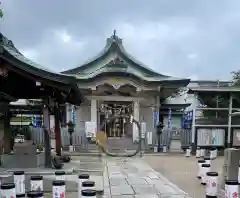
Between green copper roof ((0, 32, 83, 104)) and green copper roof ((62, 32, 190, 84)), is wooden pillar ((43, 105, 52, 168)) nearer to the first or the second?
green copper roof ((0, 32, 83, 104))

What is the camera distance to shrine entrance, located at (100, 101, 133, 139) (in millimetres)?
22250

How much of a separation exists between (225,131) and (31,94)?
10831 millimetres

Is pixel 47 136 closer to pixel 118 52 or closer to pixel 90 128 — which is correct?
pixel 90 128

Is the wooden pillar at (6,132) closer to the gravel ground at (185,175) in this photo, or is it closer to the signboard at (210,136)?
the gravel ground at (185,175)

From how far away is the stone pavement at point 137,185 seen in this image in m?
7.72

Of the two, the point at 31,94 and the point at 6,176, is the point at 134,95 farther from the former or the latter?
the point at 6,176

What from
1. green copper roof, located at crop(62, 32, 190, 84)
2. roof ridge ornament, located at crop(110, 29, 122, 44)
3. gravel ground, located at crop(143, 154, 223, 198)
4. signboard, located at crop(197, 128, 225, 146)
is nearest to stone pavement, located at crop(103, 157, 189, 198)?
gravel ground, located at crop(143, 154, 223, 198)

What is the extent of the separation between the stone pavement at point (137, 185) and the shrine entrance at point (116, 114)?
1083 cm

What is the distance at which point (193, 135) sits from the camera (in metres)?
18.1

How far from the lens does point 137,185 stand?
8773mm

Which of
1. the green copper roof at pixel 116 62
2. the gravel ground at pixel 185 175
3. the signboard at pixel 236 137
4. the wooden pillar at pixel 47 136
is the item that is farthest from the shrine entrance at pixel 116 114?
the wooden pillar at pixel 47 136

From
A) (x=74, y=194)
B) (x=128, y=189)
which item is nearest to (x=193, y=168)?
(x=128, y=189)

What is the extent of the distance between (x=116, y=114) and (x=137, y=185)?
1370 centimetres

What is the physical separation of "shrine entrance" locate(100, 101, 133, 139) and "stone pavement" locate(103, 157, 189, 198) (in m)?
10.8
